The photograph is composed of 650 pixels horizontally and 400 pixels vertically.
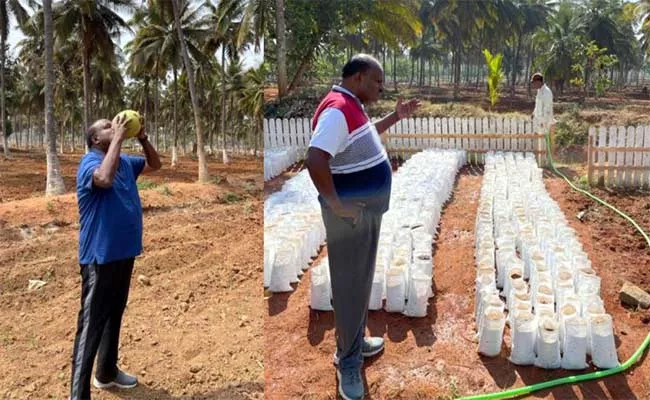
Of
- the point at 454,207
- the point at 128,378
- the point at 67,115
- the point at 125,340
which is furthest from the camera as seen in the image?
the point at 67,115

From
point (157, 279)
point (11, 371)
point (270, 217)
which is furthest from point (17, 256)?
point (270, 217)

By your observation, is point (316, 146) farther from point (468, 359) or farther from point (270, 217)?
point (270, 217)

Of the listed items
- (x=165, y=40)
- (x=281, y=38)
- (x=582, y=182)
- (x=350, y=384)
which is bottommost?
(x=350, y=384)

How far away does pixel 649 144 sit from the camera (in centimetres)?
535

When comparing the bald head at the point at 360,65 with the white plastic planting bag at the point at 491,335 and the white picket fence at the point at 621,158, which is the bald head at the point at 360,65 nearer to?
the white plastic planting bag at the point at 491,335

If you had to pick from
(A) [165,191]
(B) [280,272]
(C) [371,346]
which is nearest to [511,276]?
(C) [371,346]

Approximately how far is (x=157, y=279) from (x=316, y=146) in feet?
10.5

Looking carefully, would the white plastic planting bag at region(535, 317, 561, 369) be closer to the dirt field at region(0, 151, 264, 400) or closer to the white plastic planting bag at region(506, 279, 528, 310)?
the white plastic planting bag at region(506, 279, 528, 310)

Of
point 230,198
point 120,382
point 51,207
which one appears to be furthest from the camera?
point 230,198

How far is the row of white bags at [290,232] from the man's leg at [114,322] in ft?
1.85

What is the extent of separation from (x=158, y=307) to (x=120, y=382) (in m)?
1.23

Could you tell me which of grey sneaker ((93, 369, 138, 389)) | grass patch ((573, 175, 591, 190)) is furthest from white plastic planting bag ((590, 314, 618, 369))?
grass patch ((573, 175, 591, 190))

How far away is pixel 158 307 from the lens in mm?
3689

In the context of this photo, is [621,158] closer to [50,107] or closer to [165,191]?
[165,191]
